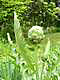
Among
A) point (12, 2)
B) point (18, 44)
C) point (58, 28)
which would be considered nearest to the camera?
point (18, 44)

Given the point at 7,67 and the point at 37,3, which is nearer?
the point at 7,67

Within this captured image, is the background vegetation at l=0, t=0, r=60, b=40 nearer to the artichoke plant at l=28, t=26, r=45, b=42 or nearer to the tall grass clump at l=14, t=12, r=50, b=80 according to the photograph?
the artichoke plant at l=28, t=26, r=45, b=42

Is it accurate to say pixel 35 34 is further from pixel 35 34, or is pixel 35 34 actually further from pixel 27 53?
pixel 27 53

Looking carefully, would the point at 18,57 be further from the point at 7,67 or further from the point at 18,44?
the point at 7,67

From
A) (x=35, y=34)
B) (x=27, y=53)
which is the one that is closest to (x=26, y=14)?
(x=35, y=34)

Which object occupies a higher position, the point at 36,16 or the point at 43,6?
the point at 43,6

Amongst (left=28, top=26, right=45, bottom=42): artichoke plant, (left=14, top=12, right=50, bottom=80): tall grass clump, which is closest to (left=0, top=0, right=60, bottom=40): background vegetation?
(left=28, top=26, right=45, bottom=42): artichoke plant

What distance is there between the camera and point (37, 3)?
7.08 m

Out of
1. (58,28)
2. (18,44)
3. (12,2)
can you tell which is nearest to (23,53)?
(18,44)

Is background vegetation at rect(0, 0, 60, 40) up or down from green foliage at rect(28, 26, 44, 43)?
up

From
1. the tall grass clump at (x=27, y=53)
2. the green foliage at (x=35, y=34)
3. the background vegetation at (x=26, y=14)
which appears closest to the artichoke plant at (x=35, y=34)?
the green foliage at (x=35, y=34)

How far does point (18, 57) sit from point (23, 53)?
0.17 feet

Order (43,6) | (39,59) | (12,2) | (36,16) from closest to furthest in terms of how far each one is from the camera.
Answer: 1. (39,59)
2. (12,2)
3. (43,6)
4. (36,16)

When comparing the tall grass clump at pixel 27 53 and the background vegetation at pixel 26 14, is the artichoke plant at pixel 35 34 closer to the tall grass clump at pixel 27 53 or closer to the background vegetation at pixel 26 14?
the background vegetation at pixel 26 14
